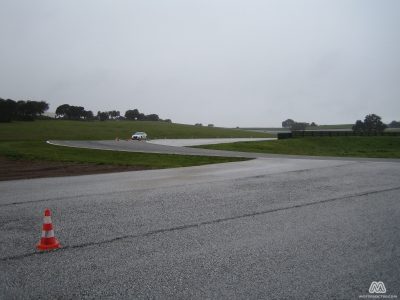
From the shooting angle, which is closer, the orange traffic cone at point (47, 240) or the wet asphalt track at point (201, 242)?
the wet asphalt track at point (201, 242)

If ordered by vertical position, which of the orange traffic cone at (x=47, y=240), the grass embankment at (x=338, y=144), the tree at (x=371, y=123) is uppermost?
the tree at (x=371, y=123)

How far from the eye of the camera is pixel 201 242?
659cm

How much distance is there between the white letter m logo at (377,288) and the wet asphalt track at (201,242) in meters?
0.06

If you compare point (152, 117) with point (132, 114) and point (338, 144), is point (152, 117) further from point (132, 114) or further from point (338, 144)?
point (338, 144)

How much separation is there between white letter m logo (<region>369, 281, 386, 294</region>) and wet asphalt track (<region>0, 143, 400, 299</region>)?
6 cm

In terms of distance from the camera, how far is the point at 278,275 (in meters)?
5.13

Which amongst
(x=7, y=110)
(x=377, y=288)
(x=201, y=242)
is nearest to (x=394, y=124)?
(x=7, y=110)

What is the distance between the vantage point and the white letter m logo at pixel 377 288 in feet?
15.3

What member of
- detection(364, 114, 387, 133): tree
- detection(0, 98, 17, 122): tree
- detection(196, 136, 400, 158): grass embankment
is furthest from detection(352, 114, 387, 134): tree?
detection(0, 98, 17, 122): tree

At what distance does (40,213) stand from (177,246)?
14.0ft

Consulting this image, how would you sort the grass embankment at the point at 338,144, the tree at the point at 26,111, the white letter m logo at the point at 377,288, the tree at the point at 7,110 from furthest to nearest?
1. the tree at the point at 26,111
2. the tree at the point at 7,110
3. the grass embankment at the point at 338,144
4. the white letter m logo at the point at 377,288

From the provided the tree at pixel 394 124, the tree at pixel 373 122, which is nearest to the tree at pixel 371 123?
the tree at pixel 373 122

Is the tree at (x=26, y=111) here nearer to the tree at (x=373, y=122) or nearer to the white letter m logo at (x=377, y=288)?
the tree at (x=373, y=122)

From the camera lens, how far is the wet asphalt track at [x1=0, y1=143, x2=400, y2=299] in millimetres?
4793
